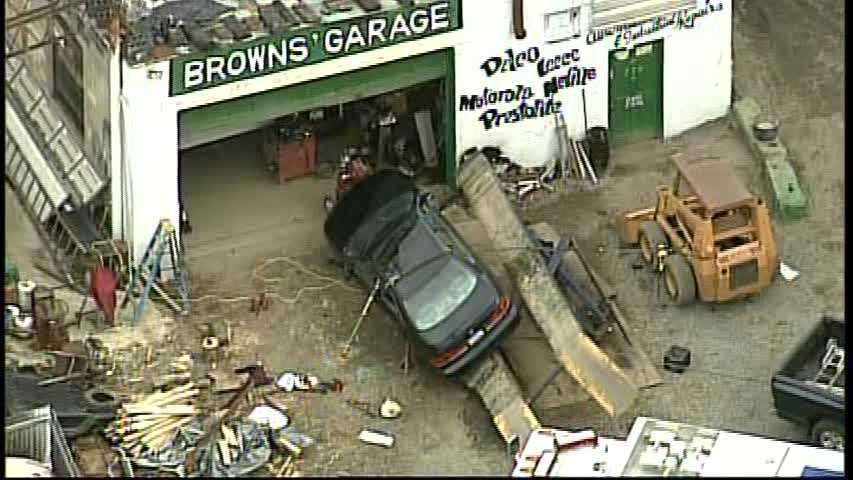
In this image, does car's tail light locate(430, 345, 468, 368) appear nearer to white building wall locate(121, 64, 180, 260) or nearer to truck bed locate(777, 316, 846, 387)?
truck bed locate(777, 316, 846, 387)

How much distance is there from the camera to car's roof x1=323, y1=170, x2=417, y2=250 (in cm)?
3058

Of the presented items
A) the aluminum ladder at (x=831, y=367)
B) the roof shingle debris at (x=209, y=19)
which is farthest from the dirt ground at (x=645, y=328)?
the roof shingle debris at (x=209, y=19)

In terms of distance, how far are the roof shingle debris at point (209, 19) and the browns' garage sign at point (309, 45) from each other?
95 millimetres

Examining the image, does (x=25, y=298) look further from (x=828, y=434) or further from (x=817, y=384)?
(x=828, y=434)

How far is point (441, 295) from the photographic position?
2869cm

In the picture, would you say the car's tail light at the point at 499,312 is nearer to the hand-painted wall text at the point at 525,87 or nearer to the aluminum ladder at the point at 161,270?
the aluminum ladder at the point at 161,270

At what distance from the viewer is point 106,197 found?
1211 inches

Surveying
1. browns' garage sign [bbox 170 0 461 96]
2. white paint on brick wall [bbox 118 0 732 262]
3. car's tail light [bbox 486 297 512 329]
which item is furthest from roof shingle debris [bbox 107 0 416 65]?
car's tail light [bbox 486 297 512 329]

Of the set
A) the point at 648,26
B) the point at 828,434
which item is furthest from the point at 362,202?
the point at 828,434

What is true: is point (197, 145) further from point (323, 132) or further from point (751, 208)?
point (751, 208)

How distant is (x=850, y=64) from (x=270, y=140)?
843 centimetres

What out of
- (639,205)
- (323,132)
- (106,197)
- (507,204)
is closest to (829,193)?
(639,205)

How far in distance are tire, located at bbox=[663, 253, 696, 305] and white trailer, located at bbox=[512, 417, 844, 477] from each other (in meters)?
4.39

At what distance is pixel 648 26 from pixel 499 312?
20.6 ft
